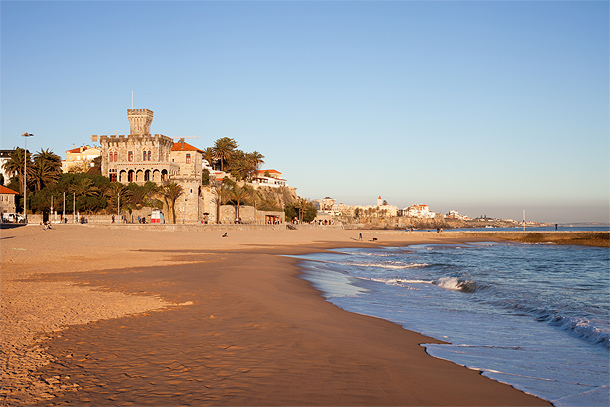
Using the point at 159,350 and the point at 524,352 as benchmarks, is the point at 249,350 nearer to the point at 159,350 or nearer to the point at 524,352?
the point at 159,350

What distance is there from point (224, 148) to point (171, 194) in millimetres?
35194

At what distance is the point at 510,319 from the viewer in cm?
1184

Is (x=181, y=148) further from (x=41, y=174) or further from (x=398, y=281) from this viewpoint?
(x=398, y=281)

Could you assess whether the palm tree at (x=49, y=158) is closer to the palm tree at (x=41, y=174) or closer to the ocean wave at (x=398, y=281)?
the palm tree at (x=41, y=174)

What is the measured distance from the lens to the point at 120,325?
27.1ft

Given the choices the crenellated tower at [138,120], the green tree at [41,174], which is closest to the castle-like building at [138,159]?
the crenellated tower at [138,120]

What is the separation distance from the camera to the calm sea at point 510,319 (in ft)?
22.2

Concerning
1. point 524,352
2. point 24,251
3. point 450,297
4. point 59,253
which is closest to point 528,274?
point 450,297

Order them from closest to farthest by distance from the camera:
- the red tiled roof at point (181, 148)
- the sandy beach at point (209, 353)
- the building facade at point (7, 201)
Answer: the sandy beach at point (209, 353) → the building facade at point (7, 201) → the red tiled roof at point (181, 148)

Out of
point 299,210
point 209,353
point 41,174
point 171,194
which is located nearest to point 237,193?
point 171,194

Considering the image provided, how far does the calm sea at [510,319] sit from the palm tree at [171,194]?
5033 cm

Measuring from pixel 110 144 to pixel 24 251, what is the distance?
57.8 metres

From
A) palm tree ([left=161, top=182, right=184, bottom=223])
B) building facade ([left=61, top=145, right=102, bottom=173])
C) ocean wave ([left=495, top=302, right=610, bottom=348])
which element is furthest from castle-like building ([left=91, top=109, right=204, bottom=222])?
ocean wave ([left=495, top=302, right=610, bottom=348])

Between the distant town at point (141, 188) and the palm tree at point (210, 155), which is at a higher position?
the palm tree at point (210, 155)
